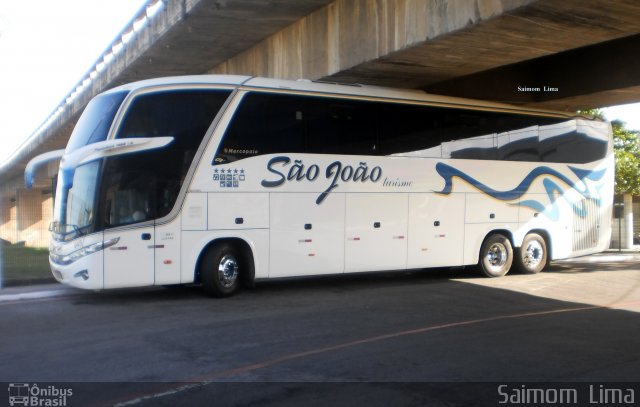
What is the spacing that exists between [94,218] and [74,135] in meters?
1.95

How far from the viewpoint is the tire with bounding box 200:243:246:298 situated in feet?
39.8

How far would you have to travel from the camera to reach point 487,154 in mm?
16031

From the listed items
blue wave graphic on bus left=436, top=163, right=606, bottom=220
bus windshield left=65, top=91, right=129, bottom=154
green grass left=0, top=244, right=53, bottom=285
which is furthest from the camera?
blue wave graphic on bus left=436, top=163, right=606, bottom=220

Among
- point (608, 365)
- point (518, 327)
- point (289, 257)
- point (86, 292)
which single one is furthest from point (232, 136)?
point (608, 365)

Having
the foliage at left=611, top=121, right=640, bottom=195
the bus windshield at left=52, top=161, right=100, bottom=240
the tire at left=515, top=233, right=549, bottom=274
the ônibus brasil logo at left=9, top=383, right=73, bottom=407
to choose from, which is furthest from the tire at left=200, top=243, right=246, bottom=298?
the foliage at left=611, top=121, right=640, bottom=195

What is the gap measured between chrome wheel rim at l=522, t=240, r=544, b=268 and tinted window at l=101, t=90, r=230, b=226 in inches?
355

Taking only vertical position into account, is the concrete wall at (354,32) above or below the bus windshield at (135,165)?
above

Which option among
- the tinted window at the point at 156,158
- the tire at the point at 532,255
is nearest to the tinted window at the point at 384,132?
the tinted window at the point at 156,158

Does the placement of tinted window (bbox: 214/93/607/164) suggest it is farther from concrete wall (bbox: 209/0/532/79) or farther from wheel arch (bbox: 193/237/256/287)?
wheel arch (bbox: 193/237/256/287)

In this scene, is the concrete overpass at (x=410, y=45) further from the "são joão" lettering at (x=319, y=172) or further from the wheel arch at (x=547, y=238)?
the wheel arch at (x=547, y=238)

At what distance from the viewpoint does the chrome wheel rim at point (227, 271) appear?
12305mm

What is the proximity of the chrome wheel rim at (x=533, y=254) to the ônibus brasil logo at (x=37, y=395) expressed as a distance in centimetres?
1298

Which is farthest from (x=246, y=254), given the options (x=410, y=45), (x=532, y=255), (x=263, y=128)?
(x=532, y=255)

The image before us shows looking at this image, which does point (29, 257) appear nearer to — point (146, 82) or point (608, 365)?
point (146, 82)
